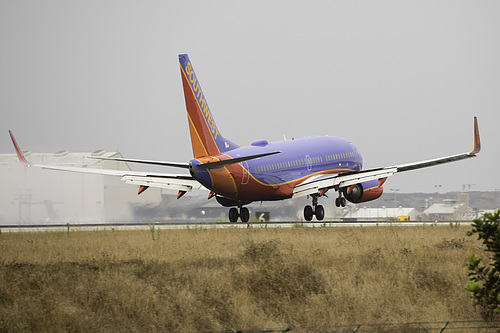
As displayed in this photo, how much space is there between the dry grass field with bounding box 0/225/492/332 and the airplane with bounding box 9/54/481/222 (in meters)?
11.7

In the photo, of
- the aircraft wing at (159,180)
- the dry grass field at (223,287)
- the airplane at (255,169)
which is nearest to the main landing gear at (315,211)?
the airplane at (255,169)

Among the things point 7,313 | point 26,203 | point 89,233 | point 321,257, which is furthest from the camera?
point 26,203

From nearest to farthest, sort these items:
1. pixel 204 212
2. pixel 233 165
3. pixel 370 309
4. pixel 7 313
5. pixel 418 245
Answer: pixel 7 313 → pixel 370 309 → pixel 418 245 → pixel 233 165 → pixel 204 212

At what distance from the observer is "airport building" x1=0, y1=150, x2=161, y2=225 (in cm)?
5722

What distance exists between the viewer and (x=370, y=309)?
18281 mm

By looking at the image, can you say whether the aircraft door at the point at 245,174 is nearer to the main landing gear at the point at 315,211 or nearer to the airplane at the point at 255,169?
the airplane at the point at 255,169

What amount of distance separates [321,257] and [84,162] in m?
42.3

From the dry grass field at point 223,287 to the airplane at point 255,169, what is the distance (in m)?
11.7

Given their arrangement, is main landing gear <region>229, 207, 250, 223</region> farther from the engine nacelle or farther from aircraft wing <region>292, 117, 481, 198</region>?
the engine nacelle

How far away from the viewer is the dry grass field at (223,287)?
17281 mm

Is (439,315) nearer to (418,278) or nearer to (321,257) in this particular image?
(418,278)

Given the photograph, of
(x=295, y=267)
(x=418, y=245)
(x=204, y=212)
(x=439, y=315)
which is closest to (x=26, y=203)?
(x=204, y=212)

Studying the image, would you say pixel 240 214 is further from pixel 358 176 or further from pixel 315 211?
pixel 358 176

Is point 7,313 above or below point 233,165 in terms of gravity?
below
